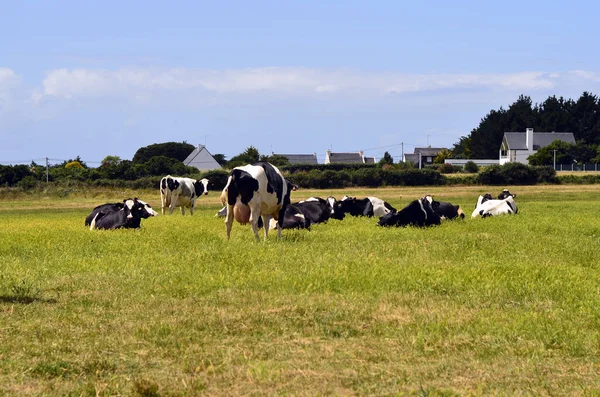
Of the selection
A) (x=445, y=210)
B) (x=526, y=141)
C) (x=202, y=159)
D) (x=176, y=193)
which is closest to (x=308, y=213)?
(x=445, y=210)

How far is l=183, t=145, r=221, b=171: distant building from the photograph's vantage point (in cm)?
11831

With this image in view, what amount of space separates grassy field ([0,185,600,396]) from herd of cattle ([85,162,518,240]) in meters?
1.95

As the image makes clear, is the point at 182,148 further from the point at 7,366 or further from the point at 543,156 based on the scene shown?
the point at 7,366

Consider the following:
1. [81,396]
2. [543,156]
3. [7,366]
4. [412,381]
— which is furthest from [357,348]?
[543,156]

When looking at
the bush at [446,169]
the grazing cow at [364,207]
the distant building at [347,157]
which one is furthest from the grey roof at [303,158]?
the grazing cow at [364,207]

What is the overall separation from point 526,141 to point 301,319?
118 m

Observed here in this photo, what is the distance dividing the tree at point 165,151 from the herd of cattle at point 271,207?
83381 millimetres

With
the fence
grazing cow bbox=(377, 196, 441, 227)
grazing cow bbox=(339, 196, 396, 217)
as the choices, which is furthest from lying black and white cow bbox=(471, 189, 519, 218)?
the fence

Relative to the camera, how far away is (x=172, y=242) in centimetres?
1805

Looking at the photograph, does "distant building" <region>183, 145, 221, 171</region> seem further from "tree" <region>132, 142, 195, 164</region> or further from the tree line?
the tree line

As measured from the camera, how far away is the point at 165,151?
401 feet

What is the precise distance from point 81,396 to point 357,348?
2.69 meters

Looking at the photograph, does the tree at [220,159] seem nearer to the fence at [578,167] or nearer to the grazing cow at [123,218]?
the fence at [578,167]

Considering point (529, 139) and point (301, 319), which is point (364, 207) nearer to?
point (301, 319)
